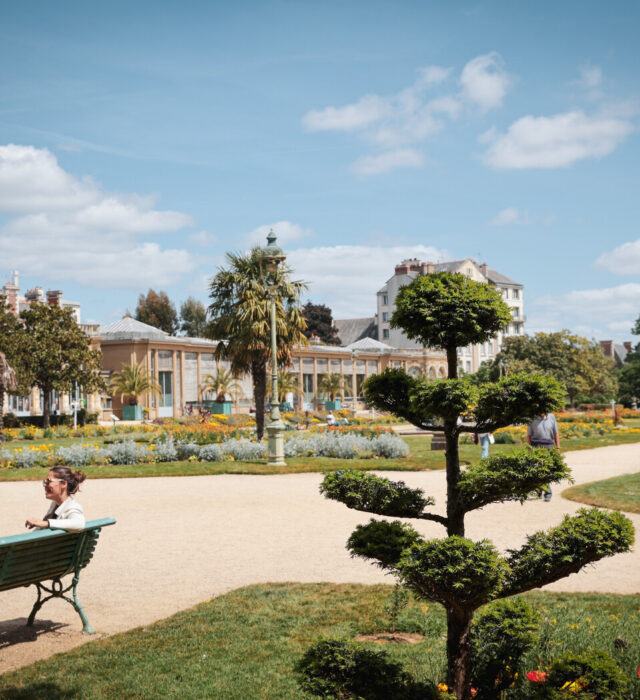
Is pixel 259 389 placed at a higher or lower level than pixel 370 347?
lower

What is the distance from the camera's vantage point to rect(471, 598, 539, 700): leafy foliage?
4.20 metres

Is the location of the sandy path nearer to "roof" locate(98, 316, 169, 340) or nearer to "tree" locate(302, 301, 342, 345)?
"roof" locate(98, 316, 169, 340)

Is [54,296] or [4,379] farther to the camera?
[54,296]

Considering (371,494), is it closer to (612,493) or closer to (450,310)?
(450,310)

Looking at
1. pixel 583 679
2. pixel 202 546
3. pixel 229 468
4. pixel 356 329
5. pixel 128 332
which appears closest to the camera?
pixel 583 679

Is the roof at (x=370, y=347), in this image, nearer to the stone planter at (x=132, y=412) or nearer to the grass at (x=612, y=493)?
the stone planter at (x=132, y=412)

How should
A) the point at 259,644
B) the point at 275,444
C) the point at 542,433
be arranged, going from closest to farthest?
1. the point at 259,644
2. the point at 542,433
3. the point at 275,444

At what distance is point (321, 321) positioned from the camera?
85625 mm

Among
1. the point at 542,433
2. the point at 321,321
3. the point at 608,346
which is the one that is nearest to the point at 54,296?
the point at 321,321

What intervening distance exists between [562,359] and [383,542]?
210 feet

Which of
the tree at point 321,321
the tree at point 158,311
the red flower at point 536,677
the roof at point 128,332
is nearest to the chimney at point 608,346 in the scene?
the tree at point 321,321

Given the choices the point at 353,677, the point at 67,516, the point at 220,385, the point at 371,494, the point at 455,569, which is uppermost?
the point at 220,385

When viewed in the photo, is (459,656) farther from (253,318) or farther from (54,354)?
(54,354)

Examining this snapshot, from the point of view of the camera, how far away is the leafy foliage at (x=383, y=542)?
3.97 m
